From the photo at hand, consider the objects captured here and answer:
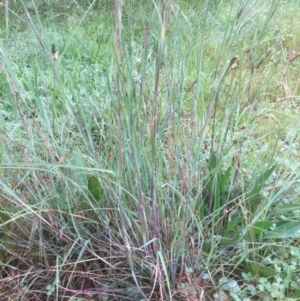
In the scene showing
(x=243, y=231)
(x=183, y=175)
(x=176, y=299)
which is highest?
(x=183, y=175)

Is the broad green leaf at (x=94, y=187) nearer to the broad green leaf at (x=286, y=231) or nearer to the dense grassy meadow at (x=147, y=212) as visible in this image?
the dense grassy meadow at (x=147, y=212)

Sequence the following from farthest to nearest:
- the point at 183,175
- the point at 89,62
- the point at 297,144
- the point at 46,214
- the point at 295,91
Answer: the point at 89,62 < the point at 295,91 < the point at 297,144 < the point at 46,214 < the point at 183,175

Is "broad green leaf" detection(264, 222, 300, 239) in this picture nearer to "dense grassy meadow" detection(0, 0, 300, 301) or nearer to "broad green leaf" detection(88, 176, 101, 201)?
"dense grassy meadow" detection(0, 0, 300, 301)

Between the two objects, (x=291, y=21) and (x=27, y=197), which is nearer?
(x=27, y=197)

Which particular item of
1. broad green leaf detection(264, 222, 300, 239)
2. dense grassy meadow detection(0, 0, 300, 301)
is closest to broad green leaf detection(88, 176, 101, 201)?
dense grassy meadow detection(0, 0, 300, 301)

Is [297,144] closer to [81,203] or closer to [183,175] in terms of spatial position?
[183,175]

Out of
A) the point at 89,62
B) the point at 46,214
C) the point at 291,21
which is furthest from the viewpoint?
the point at 291,21

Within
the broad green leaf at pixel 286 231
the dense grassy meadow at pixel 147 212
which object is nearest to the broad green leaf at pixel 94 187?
the dense grassy meadow at pixel 147 212

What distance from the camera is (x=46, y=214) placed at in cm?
123

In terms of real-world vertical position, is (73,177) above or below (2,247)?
above

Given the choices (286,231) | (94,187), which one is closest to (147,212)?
(94,187)

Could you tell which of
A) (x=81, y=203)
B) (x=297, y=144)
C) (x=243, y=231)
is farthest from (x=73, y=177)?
(x=297, y=144)

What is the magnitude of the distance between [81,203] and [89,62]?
1255mm

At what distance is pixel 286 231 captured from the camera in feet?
4.10
